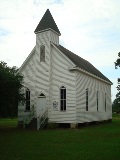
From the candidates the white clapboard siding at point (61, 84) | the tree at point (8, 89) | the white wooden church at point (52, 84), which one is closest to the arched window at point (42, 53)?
the white wooden church at point (52, 84)

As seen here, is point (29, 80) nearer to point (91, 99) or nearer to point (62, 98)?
point (62, 98)

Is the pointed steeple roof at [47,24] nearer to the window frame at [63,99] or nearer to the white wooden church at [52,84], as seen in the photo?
the white wooden church at [52,84]

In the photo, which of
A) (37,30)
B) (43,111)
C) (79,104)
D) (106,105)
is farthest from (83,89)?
(106,105)

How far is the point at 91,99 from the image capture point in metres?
30.6

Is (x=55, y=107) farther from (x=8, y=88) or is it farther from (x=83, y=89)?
(x=8, y=88)

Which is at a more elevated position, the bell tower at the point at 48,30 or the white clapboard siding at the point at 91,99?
the bell tower at the point at 48,30

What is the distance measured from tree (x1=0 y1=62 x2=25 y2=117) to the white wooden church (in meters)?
2.84

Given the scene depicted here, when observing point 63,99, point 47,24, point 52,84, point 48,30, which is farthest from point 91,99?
point 47,24

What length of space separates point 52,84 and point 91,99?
19.1ft

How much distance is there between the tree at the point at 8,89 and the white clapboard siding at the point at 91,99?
588 centimetres

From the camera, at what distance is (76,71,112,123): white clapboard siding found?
2670 centimetres

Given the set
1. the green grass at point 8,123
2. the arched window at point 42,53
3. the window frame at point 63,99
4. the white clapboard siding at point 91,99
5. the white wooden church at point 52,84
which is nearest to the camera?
the white wooden church at point 52,84

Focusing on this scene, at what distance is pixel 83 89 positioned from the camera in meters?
28.1

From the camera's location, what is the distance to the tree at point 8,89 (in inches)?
890
